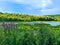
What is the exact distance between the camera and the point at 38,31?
8.95m

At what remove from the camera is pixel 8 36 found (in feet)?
29.5

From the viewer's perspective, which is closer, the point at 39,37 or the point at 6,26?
the point at 39,37

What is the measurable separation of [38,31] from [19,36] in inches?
25.9

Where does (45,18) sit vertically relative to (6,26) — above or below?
below

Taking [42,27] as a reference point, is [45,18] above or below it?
below

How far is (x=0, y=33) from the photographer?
930cm

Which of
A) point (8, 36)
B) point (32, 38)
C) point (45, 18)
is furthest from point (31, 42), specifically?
point (45, 18)

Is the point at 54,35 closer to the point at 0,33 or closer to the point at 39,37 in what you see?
the point at 39,37

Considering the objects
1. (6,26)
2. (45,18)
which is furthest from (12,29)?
(45,18)

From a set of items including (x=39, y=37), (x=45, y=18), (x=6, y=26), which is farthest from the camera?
(x=45, y=18)

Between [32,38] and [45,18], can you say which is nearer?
[32,38]

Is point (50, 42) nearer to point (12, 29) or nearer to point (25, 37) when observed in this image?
point (25, 37)

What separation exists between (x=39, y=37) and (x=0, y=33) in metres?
1.45

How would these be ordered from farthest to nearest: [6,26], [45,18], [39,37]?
[45,18] < [6,26] < [39,37]
